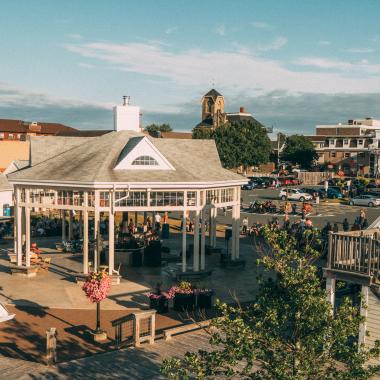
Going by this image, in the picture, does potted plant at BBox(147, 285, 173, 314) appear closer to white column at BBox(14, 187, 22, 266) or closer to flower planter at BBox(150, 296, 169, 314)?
flower planter at BBox(150, 296, 169, 314)

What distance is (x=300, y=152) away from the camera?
108 metres

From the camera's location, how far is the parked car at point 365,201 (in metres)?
58.5

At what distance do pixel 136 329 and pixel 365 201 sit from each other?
47605mm

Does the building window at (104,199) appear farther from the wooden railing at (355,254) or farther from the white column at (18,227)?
the wooden railing at (355,254)

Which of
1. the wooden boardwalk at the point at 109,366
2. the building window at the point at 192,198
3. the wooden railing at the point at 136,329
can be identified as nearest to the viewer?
the wooden boardwalk at the point at 109,366

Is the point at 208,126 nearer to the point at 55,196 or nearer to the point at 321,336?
the point at 55,196

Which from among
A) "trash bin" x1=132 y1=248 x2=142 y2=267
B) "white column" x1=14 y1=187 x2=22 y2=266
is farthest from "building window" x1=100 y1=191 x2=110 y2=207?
"white column" x1=14 y1=187 x2=22 y2=266

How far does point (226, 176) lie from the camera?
1102 inches

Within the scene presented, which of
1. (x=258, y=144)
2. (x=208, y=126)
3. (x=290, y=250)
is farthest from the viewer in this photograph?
(x=208, y=126)

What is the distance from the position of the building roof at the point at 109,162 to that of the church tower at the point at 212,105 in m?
114

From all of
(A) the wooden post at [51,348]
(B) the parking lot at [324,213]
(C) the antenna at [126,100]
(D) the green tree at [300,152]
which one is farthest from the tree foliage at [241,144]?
(A) the wooden post at [51,348]

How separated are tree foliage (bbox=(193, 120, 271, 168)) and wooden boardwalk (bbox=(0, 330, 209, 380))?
7890 cm

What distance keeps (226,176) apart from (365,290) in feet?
47.6

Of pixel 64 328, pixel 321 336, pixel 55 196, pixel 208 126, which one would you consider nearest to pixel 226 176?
pixel 55 196
